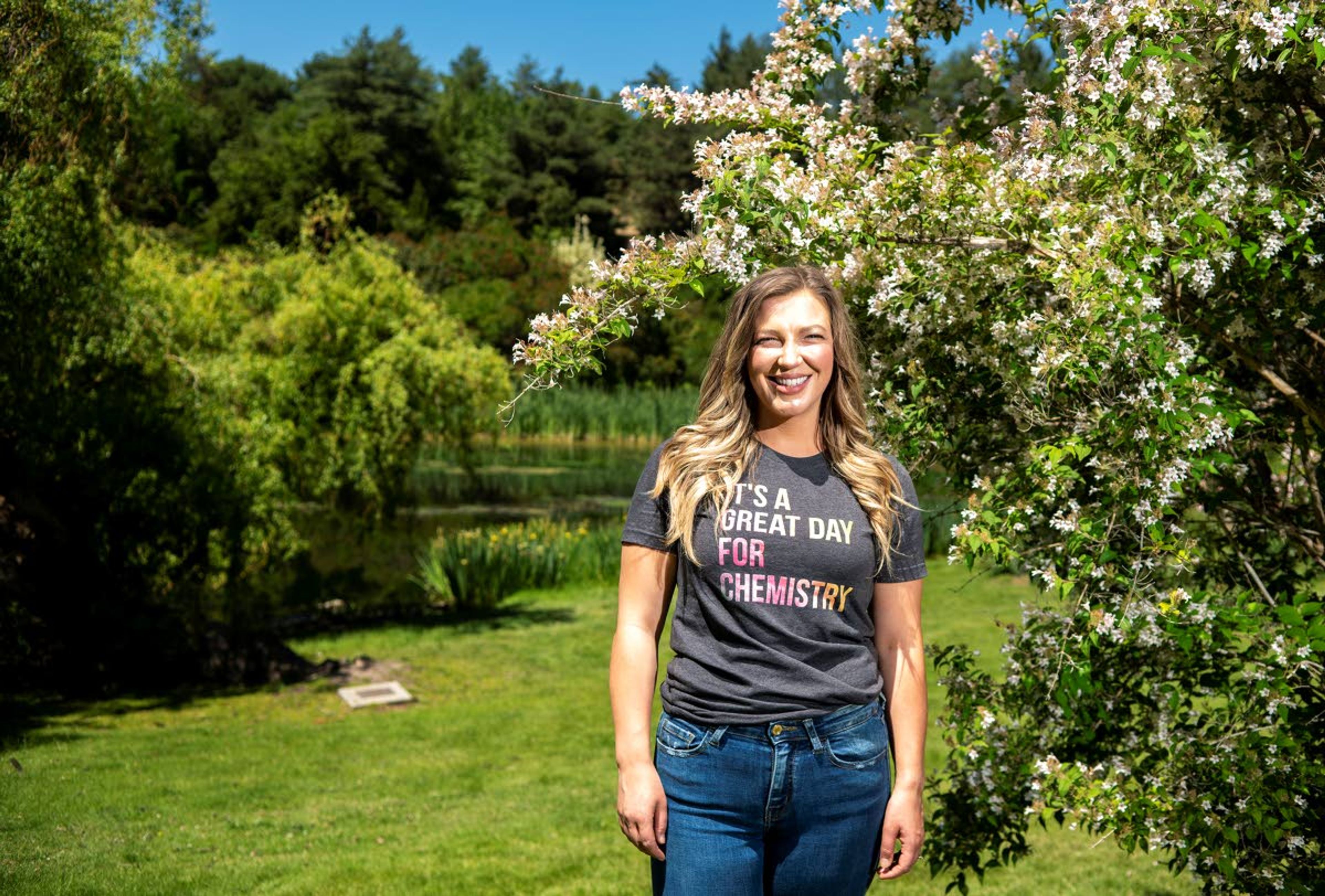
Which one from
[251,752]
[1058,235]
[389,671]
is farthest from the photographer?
A: [389,671]

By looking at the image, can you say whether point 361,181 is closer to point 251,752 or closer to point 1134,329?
point 251,752

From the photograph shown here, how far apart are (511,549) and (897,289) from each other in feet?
38.1

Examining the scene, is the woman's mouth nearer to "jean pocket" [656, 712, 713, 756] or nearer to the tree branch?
"jean pocket" [656, 712, 713, 756]

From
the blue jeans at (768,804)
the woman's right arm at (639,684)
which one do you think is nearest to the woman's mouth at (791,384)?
the woman's right arm at (639,684)

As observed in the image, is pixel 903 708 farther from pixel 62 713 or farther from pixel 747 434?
pixel 62 713

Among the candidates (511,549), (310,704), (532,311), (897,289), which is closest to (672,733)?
(897,289)

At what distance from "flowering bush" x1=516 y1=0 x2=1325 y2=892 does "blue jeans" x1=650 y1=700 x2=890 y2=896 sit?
999 millimetres

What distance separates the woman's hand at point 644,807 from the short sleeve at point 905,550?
631 millimetres

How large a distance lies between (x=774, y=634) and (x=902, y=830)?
19.6 inches

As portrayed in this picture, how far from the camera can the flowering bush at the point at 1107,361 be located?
317cm

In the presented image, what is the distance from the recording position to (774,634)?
7.82 feet

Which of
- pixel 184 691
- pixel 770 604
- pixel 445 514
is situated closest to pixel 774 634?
pixel 770 604

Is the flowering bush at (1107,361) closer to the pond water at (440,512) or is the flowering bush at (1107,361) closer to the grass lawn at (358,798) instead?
the grass lawn at (358,798)

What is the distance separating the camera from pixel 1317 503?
3.93 metres
